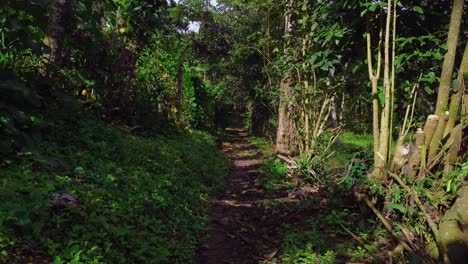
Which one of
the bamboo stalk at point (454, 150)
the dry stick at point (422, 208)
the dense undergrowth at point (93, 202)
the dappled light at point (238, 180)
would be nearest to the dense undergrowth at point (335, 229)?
the dappled light at point (238, 180)

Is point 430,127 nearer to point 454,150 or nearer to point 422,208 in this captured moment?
point 454,150

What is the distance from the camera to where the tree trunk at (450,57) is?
14.0ft

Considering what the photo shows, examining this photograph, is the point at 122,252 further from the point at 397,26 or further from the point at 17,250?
the point at 397,26

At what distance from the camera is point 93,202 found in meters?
3.72

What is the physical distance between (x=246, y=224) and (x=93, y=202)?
2543mm

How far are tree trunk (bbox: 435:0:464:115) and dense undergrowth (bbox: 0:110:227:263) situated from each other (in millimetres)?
3584

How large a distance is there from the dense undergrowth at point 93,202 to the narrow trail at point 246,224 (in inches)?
10.2

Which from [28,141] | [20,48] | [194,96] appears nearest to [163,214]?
[28,141]

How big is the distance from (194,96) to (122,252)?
13.5 m

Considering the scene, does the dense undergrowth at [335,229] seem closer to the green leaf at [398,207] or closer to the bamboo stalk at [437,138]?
the green leaf at [398,207]

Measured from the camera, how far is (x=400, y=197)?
4.36m

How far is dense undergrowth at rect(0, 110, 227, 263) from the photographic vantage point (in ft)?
9.57

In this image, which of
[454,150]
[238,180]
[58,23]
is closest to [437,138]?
[454,150]

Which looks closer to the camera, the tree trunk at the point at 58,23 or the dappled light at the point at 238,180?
the dappled light at the point at 238,180
